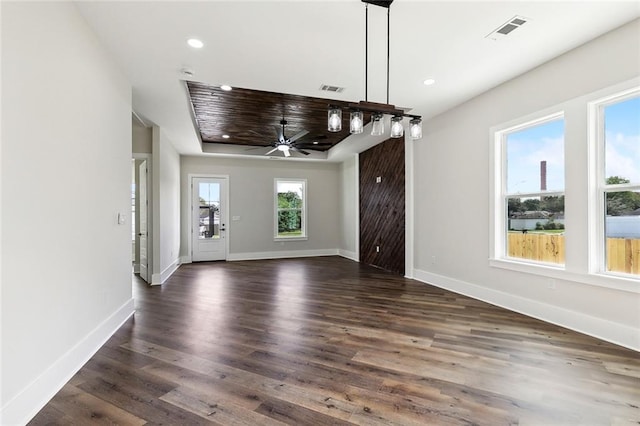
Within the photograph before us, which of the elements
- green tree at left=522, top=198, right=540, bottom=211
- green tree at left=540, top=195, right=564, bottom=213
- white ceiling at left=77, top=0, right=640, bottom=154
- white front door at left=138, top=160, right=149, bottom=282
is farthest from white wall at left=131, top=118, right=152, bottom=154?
green tree at left=540, top=195, right=564, bottom=213

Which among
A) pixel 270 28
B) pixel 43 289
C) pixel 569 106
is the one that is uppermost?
pixel 270 28

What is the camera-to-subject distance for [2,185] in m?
1.65

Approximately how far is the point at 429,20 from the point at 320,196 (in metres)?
6.71

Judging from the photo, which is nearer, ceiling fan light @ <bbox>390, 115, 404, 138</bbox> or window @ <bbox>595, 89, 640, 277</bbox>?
window @ <bbox>595, 89, 640, 277</bbox>

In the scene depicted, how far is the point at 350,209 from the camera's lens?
868 cm

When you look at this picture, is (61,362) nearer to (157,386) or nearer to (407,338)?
(157,386)

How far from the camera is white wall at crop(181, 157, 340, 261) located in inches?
323

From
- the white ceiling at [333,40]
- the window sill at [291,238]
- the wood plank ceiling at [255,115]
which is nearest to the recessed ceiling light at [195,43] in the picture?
the white ceiling at [333,40]

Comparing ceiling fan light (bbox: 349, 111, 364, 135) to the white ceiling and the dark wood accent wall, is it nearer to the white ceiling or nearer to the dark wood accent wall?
the white ceiling

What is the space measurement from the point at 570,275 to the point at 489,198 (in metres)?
1.32

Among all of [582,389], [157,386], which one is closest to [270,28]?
[157,386]

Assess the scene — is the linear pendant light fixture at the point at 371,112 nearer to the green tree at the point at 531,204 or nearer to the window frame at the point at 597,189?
the window frame at the point at 597,189

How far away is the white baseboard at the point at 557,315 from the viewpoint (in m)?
2.80

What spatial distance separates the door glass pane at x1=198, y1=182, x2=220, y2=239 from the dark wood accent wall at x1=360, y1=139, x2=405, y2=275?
3817 millimetres
